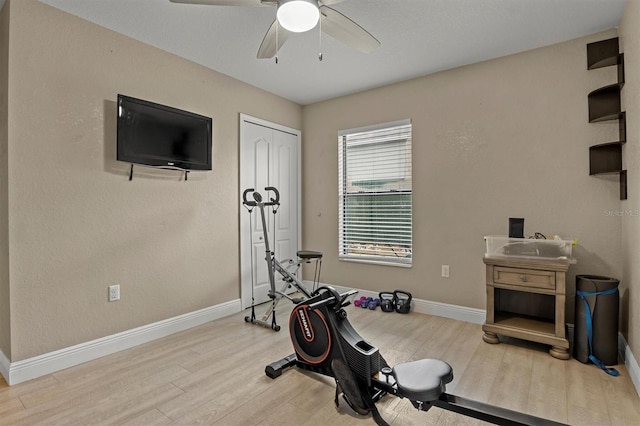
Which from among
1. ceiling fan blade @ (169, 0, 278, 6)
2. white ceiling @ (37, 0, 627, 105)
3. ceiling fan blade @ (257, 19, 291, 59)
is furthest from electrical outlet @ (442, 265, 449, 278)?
ceiling fan blade @ (169, 0, 278, 6)

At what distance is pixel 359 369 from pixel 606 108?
2.92m

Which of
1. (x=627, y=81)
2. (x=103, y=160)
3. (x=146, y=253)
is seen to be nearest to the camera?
(x=627, y=81)

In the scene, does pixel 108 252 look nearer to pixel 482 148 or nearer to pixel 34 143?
pixel 34 143

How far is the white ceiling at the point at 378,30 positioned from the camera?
2449 mm

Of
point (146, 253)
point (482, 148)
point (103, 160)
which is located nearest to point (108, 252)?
point (146, 253)

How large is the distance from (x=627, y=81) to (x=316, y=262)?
3584 millimetres

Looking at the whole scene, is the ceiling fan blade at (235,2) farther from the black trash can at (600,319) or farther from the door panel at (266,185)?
the black trash can at (600,319)

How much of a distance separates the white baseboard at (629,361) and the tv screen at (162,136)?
12.4 feet

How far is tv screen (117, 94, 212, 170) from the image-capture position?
277 cm

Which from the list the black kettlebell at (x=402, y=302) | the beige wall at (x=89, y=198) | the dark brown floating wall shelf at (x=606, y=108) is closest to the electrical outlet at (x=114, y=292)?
the beige wall at (x=89, y=198)

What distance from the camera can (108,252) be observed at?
9.07 feet

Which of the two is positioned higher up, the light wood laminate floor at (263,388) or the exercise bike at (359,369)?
the exercise bike at (359,369)

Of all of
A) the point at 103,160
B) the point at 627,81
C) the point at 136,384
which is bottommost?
the point at 136,384

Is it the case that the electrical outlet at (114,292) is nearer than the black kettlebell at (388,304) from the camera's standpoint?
Yes
